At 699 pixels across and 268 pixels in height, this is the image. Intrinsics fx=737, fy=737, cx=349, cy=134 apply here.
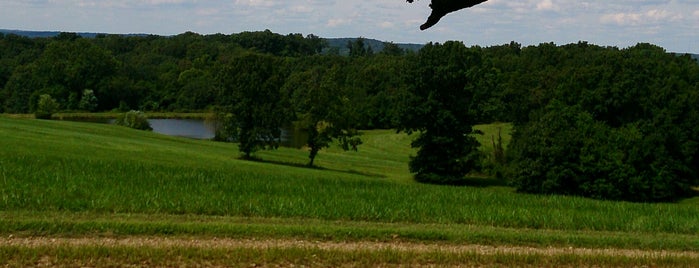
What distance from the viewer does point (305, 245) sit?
12.5m

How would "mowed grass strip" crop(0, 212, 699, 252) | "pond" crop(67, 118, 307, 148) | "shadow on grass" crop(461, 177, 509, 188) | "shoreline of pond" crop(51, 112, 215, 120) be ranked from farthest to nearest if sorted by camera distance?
"shoreline of pond" crop(51, 112, 215, 120)
"pond" crop(67, 118, 307, 148)
"shadow on grass" crop(461, 177, 509, 188)
"mowed grass strip" crop(0, 212, 699, 252)

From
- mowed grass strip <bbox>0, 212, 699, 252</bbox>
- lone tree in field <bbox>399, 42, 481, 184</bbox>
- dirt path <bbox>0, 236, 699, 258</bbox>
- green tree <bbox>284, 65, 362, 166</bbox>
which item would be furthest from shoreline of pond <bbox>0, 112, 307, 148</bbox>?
dirt path <bbox>0, 236, 699, 258</bbox>

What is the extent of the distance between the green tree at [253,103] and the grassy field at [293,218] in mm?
23077

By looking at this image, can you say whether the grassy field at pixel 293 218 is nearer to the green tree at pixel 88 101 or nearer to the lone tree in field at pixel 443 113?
the lone tree in field at pixel 443 113

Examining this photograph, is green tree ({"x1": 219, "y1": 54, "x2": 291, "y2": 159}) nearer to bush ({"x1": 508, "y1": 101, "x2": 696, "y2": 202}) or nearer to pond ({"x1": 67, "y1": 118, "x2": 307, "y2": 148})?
bush ({"x1": 508, "y1": 101, "x2": 696, "y2": 202})

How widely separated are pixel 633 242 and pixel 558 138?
27890mm

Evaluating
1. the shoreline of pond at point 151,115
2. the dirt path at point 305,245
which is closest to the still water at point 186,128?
the shoreline of pond at point 151,115

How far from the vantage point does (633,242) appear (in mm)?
14688

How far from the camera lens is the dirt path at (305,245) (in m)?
11.8

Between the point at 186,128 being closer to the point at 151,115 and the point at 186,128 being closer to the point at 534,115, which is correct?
the point at 151,115

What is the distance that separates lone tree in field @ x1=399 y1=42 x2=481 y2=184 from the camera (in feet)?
151

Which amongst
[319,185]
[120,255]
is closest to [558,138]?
[319,185]

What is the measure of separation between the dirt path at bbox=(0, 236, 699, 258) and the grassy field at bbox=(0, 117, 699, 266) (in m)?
0.22

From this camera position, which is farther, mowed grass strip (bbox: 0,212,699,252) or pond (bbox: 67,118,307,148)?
pond (bbox: 67,118,307,148)
